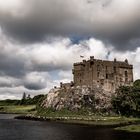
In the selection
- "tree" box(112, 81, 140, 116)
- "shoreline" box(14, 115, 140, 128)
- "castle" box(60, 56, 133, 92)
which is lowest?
"shoreline" box(14, 115, 140, 128)

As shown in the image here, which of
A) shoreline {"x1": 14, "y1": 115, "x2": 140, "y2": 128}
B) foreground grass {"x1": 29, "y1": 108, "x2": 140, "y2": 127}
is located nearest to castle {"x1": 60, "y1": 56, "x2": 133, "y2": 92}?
foreground grass {"x1": 29, "y1": 108, "x2": 140, "y2": 127}

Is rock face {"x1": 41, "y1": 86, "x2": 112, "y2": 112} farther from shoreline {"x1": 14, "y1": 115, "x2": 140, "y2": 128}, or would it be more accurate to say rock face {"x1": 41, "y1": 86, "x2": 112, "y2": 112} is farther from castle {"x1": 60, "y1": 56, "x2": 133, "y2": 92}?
shoreline {"x1": 14, "y1": 115, "x2": 140, "y2": 128}

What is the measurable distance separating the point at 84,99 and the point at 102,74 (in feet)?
46.0

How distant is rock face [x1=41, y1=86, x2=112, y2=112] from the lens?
461ft

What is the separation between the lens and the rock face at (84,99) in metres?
140

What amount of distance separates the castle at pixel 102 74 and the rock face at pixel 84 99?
3.08 metres

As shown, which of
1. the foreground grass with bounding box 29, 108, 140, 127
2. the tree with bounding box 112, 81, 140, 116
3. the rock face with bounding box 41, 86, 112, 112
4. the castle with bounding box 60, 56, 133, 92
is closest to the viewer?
the foreground grass with bounding box 29, 108, 140, 127

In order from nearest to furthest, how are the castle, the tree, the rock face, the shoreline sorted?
the shoreline, the tree, the rock face, the castle

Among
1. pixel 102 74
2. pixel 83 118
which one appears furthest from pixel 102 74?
pixel 83 118

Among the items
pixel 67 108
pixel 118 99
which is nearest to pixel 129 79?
pixel 118 99

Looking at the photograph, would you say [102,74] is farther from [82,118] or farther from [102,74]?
[82,118]

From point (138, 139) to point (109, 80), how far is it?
258 feet

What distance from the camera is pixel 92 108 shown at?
139625mm

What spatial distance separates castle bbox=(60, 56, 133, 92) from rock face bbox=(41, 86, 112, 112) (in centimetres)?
308
